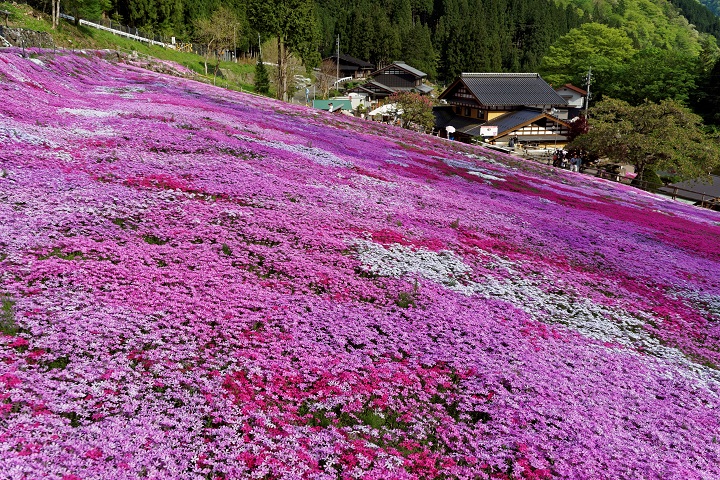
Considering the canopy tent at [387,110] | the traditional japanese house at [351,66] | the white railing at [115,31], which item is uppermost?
the traditional japanese house at [351,66]

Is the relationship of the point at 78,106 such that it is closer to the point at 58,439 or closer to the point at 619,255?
the point at 58,439

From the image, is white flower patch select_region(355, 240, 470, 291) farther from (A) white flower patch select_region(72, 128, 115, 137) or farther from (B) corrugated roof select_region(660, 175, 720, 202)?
(B) corrugated roof select_region(660, 175, 720, 202)

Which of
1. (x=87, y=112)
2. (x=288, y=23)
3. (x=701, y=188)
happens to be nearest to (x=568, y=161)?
(x=701, y=188)

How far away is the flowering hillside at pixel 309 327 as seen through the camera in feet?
22.5

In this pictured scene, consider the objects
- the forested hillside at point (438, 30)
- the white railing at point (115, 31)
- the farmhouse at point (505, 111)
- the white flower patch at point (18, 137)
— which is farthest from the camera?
the forested hillside at point (438, 30)

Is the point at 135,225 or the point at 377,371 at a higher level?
the point at 135,225

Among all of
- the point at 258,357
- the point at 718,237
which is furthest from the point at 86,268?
the point at 718,237

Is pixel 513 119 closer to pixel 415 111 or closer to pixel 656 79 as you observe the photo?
pixel 415 111

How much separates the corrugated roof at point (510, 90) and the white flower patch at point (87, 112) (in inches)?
2550

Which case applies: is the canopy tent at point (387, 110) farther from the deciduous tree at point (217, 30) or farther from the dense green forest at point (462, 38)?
the deciduous tree at point (217, 30)

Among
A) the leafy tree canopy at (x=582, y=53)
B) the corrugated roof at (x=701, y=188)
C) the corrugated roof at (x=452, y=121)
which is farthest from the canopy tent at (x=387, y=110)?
the leafy tree canopy at (x=582, y=53)

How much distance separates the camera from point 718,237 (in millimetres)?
26109

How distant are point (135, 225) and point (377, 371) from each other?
7386 mm

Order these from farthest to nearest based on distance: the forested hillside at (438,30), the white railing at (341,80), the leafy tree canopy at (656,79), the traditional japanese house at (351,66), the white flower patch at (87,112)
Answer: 1. the traditional japanese house at (351,66)
2. the forested hillside at (438,30)
3. the white railing at (341,80)
4. the leafy tree canopy at (656,79)
5. the white flower patch at (87,112)
